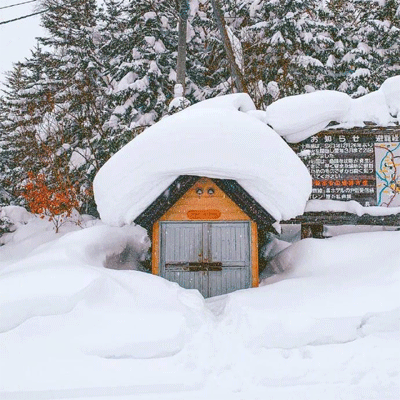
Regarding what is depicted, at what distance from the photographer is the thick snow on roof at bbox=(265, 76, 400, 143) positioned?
27.6ft

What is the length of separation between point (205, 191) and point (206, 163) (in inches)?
45.1

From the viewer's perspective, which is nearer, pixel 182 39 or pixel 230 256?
pixel 230 256

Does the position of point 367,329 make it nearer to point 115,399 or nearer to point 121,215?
point 115,399

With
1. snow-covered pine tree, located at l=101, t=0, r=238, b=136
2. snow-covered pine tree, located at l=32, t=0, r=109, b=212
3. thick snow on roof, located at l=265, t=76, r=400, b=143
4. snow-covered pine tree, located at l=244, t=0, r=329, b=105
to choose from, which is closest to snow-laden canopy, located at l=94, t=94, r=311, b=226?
thick snow on roof, located at l=265, t=76, r=400, b=143

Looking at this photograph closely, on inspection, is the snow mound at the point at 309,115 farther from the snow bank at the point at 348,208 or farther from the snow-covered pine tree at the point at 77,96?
the snow-covered pine tree at the point at 77,96

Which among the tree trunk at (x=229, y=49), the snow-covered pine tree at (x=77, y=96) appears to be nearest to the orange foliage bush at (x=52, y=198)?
the snow-covered pine tree at (x=77, y=96)

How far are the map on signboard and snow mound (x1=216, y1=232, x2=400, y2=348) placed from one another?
752mm

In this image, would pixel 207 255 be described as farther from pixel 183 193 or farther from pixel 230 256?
pixel 183 193

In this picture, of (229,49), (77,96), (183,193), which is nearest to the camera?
(183,193)

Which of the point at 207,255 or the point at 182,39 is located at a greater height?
the point at 182,39

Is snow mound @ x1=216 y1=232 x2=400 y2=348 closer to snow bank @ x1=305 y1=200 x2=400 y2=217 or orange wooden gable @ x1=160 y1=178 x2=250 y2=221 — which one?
snow bank @ x1=305 y1=200 x2=400 y2=217

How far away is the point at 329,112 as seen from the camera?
8.42m

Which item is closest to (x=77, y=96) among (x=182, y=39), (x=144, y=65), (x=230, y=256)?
(x=144, y=65)

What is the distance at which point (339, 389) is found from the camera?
416 centimetres
